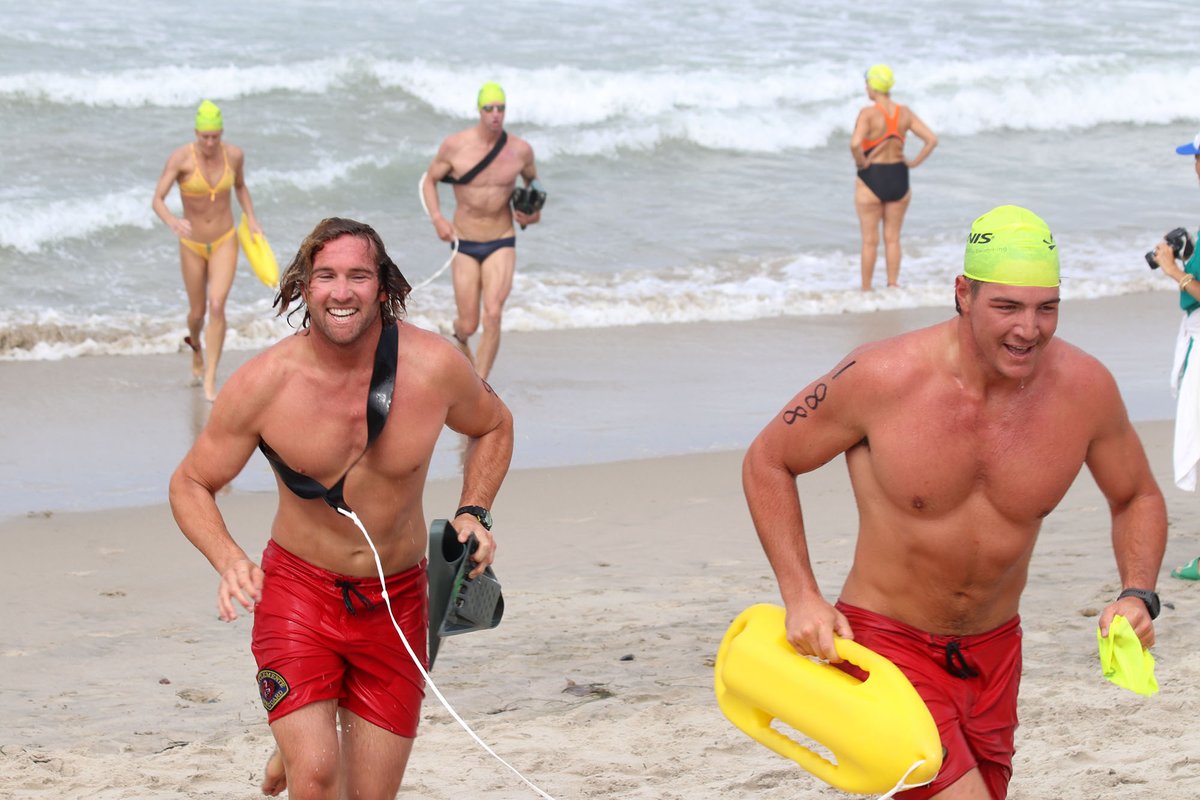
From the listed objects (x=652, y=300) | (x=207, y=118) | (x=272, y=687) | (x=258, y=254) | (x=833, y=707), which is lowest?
(x=652, y=300)

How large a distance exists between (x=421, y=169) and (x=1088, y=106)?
477 inches

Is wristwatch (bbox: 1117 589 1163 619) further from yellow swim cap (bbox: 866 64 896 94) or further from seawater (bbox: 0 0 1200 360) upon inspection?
yellow swim cap (bbox: 866 64 896 94)

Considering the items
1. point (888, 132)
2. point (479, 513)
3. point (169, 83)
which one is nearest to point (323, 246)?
point (479, 513)

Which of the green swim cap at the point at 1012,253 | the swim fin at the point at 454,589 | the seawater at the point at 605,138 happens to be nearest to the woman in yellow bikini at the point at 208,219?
the seawater at the point at 605,138

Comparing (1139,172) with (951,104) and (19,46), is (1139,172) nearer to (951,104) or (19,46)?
(951,104)

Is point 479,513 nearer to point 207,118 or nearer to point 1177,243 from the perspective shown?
point 1177,243

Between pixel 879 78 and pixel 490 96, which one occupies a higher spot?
pixel 879 78

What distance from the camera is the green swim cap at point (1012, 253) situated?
3.66 metres

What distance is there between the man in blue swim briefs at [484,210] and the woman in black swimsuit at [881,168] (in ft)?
14.6

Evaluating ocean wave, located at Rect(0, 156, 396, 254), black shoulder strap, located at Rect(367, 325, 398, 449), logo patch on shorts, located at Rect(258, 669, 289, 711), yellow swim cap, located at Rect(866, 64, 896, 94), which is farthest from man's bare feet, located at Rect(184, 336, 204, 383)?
logo patch on shorts, located at Rect(258, 669, 289, 711)

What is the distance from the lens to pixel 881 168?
1470 cm

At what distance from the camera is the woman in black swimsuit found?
14477 mm

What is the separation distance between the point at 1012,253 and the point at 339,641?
6.68ft

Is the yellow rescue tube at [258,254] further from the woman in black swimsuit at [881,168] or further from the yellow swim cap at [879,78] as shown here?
the yellow swim cap at [879,78]
